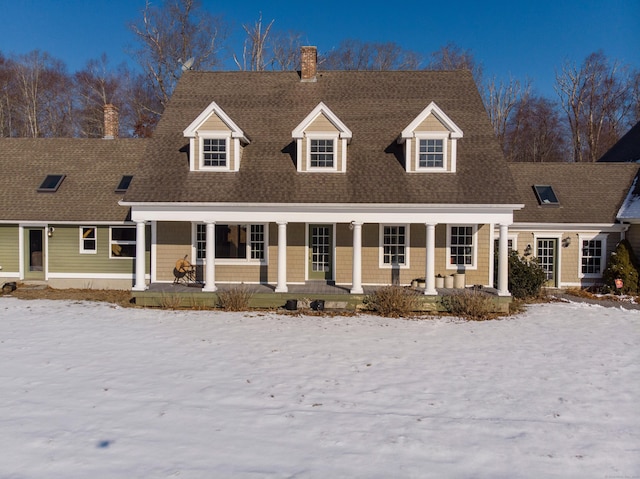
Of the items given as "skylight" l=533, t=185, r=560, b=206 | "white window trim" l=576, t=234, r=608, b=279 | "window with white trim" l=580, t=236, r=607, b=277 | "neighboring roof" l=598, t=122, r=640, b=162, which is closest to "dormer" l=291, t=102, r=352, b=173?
"skylight" l=533, t=185, r=560, b=206

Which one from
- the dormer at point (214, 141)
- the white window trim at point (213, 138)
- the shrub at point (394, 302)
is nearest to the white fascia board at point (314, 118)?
the dormer at point (214, 141)

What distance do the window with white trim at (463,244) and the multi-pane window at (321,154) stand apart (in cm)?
491

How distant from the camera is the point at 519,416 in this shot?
6.12 metres

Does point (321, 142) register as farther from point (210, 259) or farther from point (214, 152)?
point (210, 259)

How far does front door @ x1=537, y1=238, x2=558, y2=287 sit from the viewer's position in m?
17.6

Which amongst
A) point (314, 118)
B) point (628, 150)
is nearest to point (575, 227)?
point (628, 150)

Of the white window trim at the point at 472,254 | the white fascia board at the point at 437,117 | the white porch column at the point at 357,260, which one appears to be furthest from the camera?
the white window trim at the point at 472,254

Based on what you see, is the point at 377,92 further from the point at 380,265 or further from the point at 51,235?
the point at 51,235

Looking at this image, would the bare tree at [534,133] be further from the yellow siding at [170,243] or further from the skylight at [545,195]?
the yellow siding at [170,243]

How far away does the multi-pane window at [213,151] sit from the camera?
1492 centimetres

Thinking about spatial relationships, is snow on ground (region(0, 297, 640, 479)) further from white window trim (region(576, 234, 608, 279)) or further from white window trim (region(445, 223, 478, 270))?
white window trim (region(576, 234, 608, 279))

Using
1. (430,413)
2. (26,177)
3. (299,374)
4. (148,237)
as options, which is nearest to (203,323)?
(299,374)

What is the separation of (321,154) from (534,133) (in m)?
32.8

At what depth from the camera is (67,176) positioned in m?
18.0
